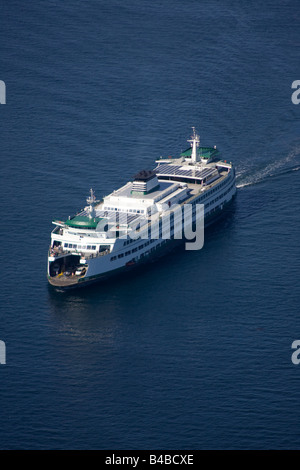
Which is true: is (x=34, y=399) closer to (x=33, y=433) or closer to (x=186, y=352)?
(x=33, y=433)

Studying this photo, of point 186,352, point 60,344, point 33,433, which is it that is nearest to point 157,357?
point 186,352

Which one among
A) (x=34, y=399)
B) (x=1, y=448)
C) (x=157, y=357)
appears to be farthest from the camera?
(x=157, y=357)

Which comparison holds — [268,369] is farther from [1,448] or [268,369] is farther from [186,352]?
[1,448]

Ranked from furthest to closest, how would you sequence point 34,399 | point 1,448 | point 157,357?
point 157,357 → point 34,399 → point 1,448

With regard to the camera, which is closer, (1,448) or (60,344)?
(1,448)

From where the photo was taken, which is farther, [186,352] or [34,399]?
[186,352]

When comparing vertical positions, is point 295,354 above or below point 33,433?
above

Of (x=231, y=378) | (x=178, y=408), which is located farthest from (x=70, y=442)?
(x=231, y=378)

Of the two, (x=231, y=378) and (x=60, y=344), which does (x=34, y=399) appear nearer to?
(x=60, y=344)

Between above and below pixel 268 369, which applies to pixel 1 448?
below
